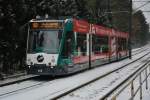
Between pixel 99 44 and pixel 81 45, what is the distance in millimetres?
5984

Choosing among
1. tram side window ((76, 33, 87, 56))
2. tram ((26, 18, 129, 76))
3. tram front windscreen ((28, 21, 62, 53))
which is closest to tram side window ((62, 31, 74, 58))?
tram ((26, 18, 129, 76))

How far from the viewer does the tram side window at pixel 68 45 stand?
2228 centimetres

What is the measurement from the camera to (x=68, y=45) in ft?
73.9

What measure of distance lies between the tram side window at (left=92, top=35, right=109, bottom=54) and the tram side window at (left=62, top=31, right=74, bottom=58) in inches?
237

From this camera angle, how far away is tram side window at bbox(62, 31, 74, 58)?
22.3 metres

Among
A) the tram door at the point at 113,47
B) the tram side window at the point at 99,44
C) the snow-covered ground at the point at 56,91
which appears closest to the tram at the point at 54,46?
the snow-covered ground at the point at 56,91

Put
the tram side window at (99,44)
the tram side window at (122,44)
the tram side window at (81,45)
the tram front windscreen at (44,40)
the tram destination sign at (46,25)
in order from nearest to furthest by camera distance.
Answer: the tram front windscreen at (44,40), the tram destination sign at (46,25), the tram side window at (81,45), the tram side window at (99,44), the tram side window at (122,44)

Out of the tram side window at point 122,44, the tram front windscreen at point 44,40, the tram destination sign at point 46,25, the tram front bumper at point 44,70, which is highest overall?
the tram destination sign at point 46,25

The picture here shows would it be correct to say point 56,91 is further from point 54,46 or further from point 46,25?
point 46,25

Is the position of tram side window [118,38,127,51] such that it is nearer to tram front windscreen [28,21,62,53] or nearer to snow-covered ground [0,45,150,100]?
tram front windscreen [28,21,62,53]

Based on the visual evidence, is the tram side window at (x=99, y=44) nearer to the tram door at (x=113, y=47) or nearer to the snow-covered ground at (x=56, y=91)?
the tram door at (x=113, y=47)

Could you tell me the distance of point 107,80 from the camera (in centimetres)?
2250

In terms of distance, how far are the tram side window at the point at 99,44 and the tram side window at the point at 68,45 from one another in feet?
19.8

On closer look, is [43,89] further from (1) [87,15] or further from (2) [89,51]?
(1) [87,15]
